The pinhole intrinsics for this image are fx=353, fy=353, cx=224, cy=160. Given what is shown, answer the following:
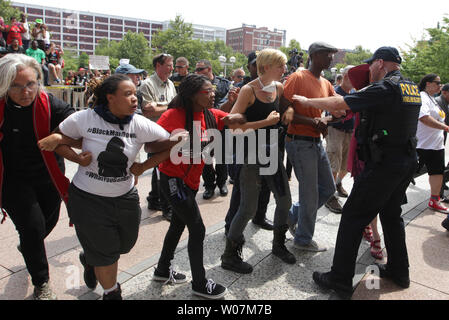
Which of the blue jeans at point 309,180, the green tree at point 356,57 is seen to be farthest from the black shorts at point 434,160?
the green tree at point 356,57

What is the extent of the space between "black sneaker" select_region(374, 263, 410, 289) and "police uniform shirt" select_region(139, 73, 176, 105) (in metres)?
3.22

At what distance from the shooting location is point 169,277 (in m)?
3.03

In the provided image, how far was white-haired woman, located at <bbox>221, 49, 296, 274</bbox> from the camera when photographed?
10.2ft

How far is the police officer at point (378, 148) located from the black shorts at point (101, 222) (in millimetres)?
1721

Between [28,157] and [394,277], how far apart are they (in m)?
3.21

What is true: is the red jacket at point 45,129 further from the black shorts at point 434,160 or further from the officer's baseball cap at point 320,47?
the black shorts at point 434,160

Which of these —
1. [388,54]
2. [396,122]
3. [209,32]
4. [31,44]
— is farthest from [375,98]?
[209,32]

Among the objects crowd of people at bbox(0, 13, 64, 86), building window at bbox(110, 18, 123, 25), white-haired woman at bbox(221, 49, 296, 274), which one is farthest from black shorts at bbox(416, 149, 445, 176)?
building window at bbox(110, 18, 123, 25)

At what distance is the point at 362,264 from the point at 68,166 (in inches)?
223

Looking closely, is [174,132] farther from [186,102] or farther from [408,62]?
[408,62]

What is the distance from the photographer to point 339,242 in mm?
2967

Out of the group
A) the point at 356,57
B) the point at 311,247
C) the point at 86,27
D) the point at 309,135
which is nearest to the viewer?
the point at 309,135

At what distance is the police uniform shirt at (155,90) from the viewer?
15.2ft

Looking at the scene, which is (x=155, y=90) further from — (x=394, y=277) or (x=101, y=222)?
(x=394, y=277)
